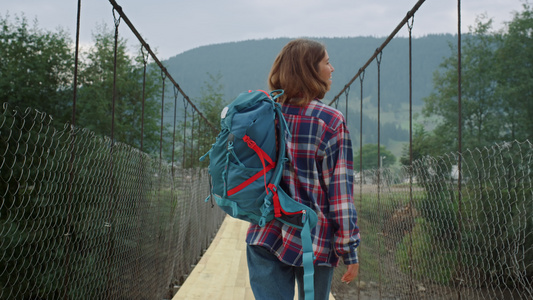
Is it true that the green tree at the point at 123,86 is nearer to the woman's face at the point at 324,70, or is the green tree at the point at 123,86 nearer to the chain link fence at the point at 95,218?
the chain link fence at the point at 95,218

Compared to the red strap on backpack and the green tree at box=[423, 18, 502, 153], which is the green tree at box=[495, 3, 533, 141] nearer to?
the green tree at box=[423, 18, 502, 153]

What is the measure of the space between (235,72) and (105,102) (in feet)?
289

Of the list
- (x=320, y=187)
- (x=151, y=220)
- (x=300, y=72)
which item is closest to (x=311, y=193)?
(x=320, y=187)

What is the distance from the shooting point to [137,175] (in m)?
2.76

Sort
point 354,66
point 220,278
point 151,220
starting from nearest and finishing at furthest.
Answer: point 151,220
point 220,278
point 354,66

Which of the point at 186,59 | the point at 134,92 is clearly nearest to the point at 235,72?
the point at 186,59

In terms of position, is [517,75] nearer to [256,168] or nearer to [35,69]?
[35,69]

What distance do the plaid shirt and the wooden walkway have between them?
1675mm

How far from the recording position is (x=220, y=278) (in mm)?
3344

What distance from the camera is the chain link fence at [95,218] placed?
5.86 feet

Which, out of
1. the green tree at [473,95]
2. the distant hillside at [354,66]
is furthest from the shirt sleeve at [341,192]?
the distant hillside at [354,66]

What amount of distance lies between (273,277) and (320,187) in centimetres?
26

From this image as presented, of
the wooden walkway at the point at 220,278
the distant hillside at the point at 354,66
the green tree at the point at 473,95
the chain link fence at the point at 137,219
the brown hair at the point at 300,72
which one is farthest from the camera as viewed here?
the distant hillside at the point at 354,66

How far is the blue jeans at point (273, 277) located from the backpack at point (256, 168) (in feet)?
0.33
